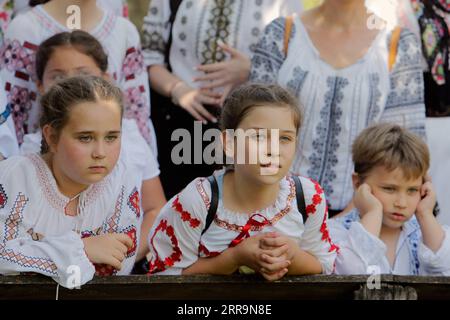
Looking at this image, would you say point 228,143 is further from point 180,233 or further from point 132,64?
point 132,64

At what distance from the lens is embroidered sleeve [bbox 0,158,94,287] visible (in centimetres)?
287

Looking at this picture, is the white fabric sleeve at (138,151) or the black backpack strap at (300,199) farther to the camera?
the white fabric sleeve at (138,151)

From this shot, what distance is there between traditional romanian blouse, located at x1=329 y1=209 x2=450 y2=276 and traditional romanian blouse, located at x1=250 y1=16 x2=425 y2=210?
393 mm

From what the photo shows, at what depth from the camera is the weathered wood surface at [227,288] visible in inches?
110

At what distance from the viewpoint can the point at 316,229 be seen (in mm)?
3219

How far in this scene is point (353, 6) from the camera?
4.16 meters

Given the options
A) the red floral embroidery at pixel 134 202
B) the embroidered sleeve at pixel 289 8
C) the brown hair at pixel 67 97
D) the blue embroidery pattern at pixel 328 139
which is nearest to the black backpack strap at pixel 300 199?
the red floral embroidery at pixel 134 202

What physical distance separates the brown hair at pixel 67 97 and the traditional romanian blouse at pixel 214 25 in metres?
1.06

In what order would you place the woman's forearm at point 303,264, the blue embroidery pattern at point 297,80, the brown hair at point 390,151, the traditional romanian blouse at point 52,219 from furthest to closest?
the blue embroidery pattern at point 297,80, the brown hair at point 390,151, the woman's forearm at point 303,264, the traditional romanian blouse at point 52,219

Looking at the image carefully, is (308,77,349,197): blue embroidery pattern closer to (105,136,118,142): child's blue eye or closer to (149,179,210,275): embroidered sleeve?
(149,179,210,275): embroidered sleeve

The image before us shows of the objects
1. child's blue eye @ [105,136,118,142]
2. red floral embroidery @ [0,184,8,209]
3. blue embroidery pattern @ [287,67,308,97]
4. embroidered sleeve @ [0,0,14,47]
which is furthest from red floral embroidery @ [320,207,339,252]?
embroidered sleeve @ [0,0,14,47]

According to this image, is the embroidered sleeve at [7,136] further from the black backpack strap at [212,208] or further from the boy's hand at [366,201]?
the boy's hand at [366,201]

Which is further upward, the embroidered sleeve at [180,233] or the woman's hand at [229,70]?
the woman's hand at [229,70]

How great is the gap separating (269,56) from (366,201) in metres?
0.80
